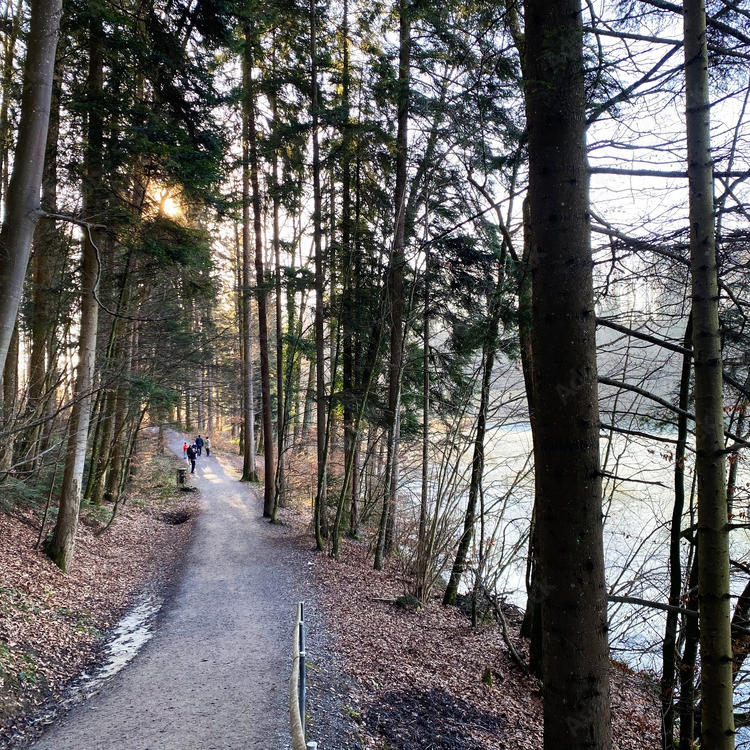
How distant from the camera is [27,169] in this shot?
416cm

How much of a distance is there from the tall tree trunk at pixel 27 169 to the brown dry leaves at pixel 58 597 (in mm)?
3672

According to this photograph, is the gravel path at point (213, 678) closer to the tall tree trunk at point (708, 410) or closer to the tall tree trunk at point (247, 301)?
the tall tree trunk at point (708, 410)

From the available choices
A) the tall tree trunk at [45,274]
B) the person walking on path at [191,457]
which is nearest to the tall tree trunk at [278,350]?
the tall tree trunk at [45,274]

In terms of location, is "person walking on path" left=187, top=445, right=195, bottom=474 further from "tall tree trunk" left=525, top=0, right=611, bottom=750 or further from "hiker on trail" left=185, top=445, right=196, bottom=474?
"tall tree trunk" left=525, top=0, right=611, bottom=750

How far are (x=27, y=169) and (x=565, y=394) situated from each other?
4.80 m

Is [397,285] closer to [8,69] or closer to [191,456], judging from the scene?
[8,69]

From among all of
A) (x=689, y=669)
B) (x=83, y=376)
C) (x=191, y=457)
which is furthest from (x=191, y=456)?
(x=689, y=669)

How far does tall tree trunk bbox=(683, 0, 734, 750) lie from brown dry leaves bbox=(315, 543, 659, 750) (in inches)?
127

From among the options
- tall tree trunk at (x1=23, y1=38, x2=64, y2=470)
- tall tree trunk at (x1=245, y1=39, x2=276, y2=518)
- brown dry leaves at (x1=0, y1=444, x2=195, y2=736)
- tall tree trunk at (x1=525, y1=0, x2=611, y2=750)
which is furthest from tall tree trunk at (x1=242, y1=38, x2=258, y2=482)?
tall tree trunk at (x1=525, y1=0, x2=611, y2=750)

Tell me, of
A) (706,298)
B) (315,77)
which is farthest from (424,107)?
(706,298)

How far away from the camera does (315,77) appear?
10.8 meters

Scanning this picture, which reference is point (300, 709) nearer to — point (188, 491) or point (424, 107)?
point (424, 107)

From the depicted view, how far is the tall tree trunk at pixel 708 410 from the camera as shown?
9.44ft

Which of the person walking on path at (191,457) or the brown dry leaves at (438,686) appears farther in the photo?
the person walking on path at (191,457)
